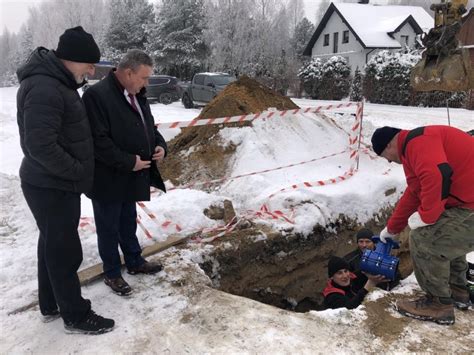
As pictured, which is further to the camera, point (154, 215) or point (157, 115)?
point (157, 115)

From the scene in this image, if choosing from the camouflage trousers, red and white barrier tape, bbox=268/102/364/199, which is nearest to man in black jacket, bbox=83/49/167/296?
the camouflage trousers

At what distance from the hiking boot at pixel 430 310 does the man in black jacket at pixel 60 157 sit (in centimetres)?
245

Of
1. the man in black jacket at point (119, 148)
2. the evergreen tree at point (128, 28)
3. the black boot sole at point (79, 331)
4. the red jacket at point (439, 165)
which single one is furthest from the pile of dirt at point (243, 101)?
the evergreen tree at point (128, 28)

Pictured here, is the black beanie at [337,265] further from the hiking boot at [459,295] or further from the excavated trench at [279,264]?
the hiking boot at [459,295]

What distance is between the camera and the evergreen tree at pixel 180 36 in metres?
33.4

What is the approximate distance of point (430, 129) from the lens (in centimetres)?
316

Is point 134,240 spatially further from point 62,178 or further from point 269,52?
point 269,52

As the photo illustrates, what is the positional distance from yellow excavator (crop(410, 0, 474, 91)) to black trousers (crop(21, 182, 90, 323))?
5.87 m

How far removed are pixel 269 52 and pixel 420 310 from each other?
35.5 metres

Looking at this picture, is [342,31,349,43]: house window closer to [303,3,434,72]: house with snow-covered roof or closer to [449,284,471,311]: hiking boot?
[303,3,434,72]: house with snow-covered roof

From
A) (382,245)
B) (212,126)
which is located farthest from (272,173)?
(382,245)

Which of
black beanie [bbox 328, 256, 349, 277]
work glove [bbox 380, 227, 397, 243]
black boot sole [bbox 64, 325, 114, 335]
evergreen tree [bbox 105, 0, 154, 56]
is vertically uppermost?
evergreen tree [bbox 105, 0, 154, 56]

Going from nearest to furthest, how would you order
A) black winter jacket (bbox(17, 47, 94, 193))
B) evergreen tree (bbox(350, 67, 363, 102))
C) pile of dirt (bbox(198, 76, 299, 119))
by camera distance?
black winter jacket (bbox(17, 47, 94, 193)), pile of dirt (bbox(198, 76, 299, 119)), evergreen tree (bbox(350, 67, 363, 102))

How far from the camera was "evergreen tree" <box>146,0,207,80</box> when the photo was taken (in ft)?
109
